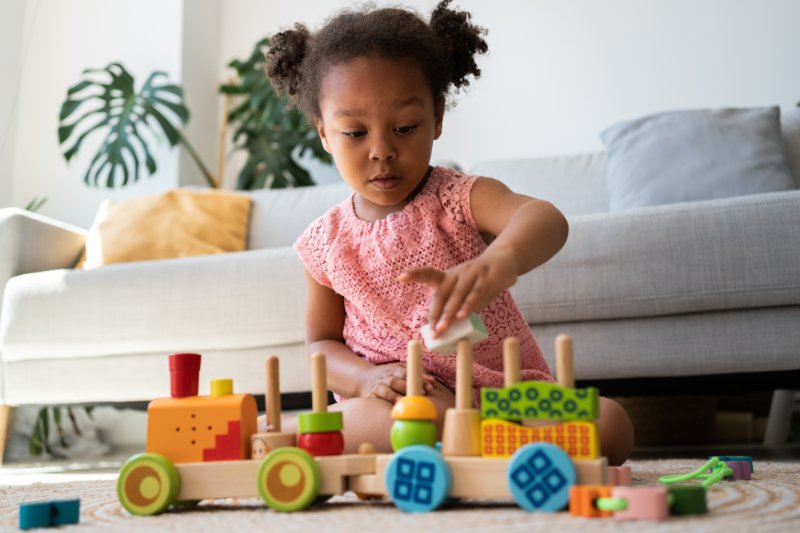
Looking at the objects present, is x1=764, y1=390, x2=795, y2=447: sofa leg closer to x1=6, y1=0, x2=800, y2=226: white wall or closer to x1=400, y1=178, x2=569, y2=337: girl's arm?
x1=6, y1=0, x2=800, y2=226: white wall

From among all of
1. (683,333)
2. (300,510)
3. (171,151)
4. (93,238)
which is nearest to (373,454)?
(300,510)

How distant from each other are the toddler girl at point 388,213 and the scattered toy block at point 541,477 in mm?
306

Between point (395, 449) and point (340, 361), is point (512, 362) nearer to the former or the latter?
point (395, 449)

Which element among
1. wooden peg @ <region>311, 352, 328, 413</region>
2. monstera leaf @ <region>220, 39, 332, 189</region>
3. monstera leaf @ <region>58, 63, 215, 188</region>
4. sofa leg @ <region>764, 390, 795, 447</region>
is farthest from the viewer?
monstera leaf @ <region>220, 39, 332, 189</region>

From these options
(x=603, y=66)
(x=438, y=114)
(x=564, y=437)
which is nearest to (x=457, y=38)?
(x=438, y=114)

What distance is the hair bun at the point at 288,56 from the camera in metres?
1.21

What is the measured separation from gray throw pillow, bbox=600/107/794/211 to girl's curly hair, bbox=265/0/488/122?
0.88 m

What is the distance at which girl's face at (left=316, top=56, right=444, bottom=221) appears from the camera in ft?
3.31

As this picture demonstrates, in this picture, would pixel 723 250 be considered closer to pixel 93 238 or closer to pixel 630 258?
pixel 630 258

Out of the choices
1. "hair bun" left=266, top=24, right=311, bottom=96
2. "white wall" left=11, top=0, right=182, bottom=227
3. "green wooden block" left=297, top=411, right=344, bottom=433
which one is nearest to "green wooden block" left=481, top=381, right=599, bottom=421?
"green wooden block" left=297, top=411, right=344, bottom=433

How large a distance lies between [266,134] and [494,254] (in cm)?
231

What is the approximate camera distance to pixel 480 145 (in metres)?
2.89

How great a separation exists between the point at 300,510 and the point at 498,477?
0.59 ft

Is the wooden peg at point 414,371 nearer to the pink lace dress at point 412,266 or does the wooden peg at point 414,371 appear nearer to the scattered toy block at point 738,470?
the pink lace dress at point 412,266
